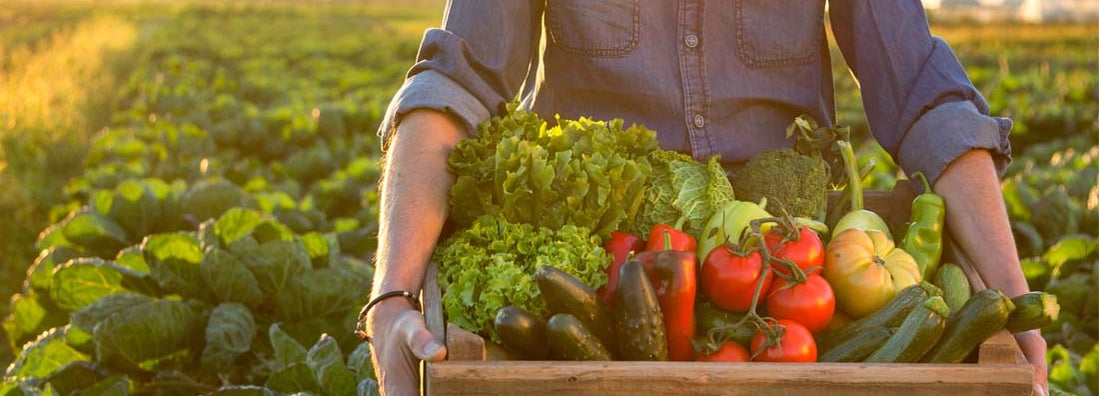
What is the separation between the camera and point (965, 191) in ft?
10.6

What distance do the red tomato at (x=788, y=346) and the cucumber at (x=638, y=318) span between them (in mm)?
193

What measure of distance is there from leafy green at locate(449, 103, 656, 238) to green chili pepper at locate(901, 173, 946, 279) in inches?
26.4

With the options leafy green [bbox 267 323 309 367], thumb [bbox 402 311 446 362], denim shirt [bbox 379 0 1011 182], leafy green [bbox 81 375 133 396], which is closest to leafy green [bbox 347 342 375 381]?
leafy green [bbox 267 323 309 367]

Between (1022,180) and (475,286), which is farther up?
(475,286)

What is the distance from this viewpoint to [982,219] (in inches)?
124

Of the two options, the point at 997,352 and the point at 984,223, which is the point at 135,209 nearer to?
the point at 984,223

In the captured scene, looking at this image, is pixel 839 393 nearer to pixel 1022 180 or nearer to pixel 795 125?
pixel 795 125

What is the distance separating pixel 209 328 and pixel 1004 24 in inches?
1904

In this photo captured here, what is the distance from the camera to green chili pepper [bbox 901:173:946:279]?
10.2ft

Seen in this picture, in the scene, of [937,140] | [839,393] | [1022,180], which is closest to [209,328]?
[937,140]

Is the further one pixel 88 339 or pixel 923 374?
pixel 88 339

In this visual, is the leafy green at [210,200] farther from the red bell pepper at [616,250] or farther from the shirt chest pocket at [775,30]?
the red bell pepper at [616,250]

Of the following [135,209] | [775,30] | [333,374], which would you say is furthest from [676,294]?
[135,209]

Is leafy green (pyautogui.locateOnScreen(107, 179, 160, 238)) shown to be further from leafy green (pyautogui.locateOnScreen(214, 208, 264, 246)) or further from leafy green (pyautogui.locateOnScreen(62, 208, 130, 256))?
leafy green (pyautogui.locateOnScreen(214, 208, 264, 246))
